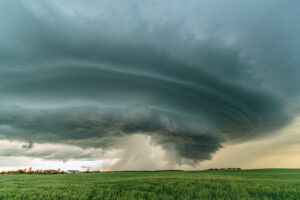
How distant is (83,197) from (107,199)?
1629 millimetres

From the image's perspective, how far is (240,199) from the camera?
901 cm

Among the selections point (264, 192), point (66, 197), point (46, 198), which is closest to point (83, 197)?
point (66, 197)

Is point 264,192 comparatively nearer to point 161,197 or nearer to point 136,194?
point 161,197

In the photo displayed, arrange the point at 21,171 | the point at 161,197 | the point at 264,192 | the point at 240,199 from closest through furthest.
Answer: the point at 240,199, the point at 161,197, the point at 264,192, the point at 21,171

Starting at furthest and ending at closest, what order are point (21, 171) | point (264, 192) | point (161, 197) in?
point (21, 171) < point (264, 192) < point (161, 197)

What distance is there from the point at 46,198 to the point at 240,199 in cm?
1083

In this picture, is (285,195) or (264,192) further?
(264,192)

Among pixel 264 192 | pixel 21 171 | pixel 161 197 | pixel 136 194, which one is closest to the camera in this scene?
pixel 161 197

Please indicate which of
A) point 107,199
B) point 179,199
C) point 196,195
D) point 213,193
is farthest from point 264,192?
point 107,199

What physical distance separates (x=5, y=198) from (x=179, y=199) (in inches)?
419

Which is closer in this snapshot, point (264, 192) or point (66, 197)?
point (66, 197)

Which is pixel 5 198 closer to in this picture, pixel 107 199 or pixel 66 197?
pixel 66 197

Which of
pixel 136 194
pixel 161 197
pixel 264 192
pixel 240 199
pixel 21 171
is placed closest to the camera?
pixel 240 199

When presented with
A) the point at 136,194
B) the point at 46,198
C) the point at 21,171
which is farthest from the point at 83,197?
the point at 21,171
